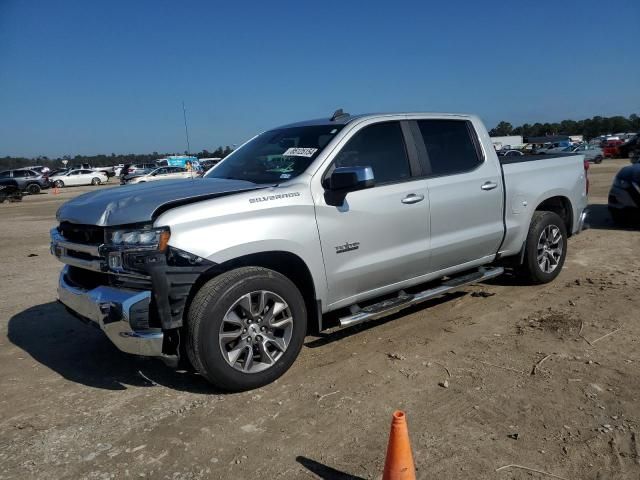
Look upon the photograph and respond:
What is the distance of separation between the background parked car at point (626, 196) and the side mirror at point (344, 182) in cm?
744

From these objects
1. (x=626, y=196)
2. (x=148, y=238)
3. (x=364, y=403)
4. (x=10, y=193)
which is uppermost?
(x=148, y=238)

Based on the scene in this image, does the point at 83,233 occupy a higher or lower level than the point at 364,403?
higher

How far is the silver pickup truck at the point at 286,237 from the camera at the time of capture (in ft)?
11.4

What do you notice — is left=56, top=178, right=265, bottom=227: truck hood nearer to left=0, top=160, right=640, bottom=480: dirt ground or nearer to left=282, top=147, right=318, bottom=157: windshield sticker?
left=282, top=147, right=318, bottom=157: windshield sticker

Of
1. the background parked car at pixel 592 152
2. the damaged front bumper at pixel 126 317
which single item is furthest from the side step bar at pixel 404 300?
the background parked car at pixel 592 152

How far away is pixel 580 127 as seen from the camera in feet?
438

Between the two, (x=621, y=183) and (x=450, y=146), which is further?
(x=621, y=183)

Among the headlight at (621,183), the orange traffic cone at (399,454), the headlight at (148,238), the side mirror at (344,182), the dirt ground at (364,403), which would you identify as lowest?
the dirt ground at (364,403)

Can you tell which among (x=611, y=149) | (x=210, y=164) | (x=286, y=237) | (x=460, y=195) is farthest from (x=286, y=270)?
(x=611, y=149)

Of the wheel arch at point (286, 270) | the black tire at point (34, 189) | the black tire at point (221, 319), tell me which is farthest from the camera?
the black tire at point (34, 189)

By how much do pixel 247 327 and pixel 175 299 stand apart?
0.57 m

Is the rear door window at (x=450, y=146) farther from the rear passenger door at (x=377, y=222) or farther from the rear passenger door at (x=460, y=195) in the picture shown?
the rear passenger door at (x=377, y=222)

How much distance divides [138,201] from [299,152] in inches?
55.2

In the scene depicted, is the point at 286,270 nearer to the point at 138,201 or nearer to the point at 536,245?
the point at 138,201
